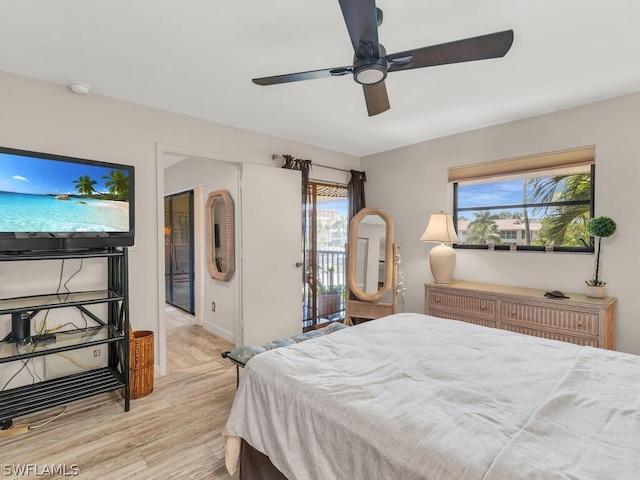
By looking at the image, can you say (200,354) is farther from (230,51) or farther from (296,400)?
(230,51)

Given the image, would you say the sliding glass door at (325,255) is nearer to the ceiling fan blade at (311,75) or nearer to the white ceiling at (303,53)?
the white ceiling at (303,53)

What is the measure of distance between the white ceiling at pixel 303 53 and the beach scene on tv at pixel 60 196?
27.0 inches

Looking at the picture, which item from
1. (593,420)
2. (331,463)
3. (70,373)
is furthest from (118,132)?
(593,420)

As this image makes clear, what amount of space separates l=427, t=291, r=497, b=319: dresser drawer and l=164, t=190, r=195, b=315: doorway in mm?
3681

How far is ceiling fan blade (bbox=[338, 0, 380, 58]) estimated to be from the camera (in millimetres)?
1167

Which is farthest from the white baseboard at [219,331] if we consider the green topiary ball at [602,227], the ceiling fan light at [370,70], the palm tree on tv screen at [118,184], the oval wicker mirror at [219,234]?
the green topiary ball at [602,227]

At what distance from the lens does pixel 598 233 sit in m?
2.66

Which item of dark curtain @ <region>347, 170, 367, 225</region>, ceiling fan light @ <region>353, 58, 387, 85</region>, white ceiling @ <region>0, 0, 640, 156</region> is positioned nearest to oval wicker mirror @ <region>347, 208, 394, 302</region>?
dark curtain @ <region>347, 170, 367, 225</region>

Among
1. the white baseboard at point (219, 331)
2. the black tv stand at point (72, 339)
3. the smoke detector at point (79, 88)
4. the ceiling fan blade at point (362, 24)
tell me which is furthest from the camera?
the white baseboard at point (219, 331)

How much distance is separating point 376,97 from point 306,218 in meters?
2.37

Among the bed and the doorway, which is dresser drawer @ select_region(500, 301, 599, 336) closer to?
the bed

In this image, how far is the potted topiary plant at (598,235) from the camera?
104 inches

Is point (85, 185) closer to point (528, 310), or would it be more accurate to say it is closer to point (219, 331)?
point (219, 331)

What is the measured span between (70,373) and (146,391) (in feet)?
1.99
